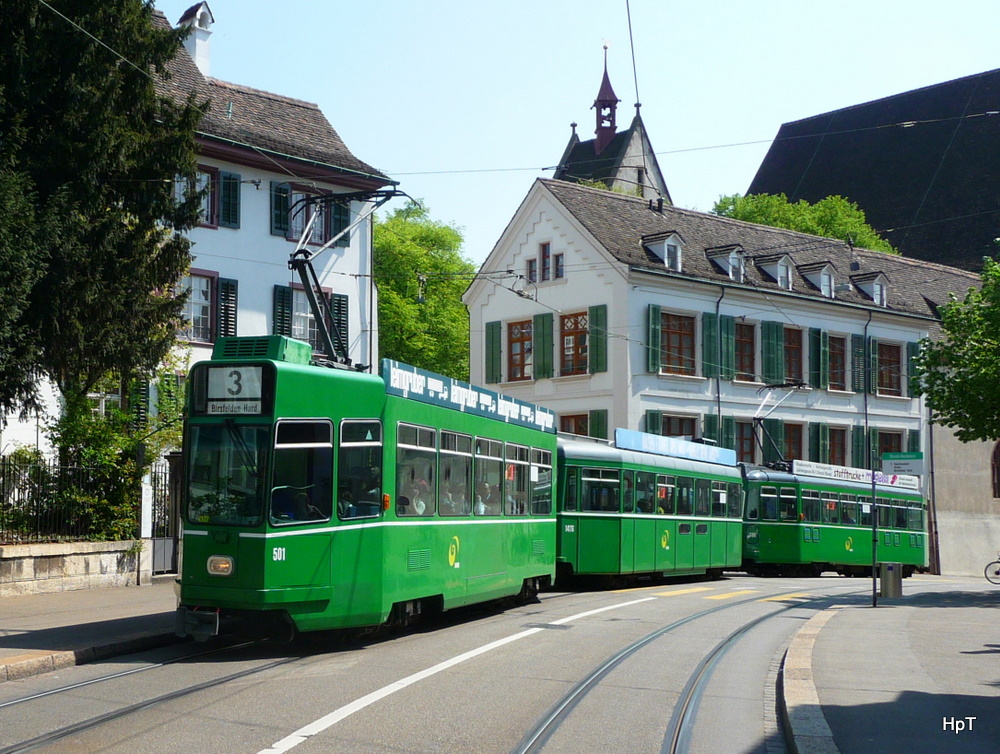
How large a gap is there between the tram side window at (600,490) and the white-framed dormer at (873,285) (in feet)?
97.2

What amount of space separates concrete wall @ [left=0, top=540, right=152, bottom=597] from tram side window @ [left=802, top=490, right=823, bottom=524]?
2041 cm

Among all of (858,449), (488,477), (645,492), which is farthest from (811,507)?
(488,477)

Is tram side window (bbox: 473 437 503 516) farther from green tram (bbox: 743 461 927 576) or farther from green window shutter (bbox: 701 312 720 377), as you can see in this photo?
green window shutter (bbox: 701 312 720 377)

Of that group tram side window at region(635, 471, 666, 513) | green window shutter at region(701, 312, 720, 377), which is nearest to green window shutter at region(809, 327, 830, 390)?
→ green window shutter at region(701, 312, 720, 377)

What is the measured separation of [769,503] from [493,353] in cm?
1428

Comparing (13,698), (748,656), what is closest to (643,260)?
A: (748,656)

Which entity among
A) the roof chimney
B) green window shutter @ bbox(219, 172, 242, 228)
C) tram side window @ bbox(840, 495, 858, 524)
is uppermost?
the roof chimney

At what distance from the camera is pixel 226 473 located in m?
12.9

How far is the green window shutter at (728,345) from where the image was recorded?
149 feet

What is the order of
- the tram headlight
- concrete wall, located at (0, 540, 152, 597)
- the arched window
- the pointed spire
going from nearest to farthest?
the tram headlight
concrete wall, located at (0, 540, 152, 597)
the arched window
the pointed spire

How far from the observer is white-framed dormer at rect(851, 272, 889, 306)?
5194 cm

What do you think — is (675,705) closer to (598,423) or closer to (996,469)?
(598,423)

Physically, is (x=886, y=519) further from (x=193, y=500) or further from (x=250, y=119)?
(x=193, y=500)

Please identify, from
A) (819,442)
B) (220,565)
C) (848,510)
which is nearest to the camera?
(220,565)
